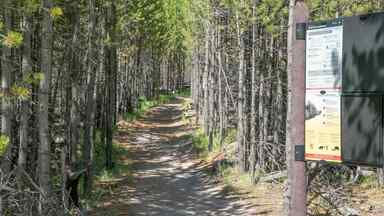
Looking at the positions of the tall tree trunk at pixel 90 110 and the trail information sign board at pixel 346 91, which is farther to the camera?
the tall tree trunk at pixel 90 110

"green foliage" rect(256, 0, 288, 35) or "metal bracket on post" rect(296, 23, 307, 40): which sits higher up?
"green foliage" rect(256, 0, 288, 35)

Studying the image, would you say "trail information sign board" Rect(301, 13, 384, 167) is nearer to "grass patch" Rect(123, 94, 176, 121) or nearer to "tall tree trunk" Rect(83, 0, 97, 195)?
"tall tree trunk" Rect(83, 0, 97, 195)

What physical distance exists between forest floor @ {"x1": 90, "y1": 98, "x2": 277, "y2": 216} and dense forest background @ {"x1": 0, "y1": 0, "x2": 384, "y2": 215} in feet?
3.65

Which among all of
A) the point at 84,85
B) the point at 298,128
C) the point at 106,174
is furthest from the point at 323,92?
the point at 84,85

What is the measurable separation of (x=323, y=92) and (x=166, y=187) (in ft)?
38.7

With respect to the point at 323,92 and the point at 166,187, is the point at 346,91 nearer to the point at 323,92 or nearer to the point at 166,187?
the point at 323,92

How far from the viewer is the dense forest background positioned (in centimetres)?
833

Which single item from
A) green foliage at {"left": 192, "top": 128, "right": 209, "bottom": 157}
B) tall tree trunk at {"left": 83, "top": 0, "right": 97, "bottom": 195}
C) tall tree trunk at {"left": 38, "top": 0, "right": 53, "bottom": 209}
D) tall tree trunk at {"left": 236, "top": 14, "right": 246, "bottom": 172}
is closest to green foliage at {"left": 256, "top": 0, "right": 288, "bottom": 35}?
tall tree trunk at {"left": 236, "top": 14, "right": 246, "bottom": 172}

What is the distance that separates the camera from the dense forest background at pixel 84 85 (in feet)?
27.3

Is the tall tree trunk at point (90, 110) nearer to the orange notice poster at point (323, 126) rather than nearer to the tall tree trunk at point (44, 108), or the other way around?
the tall tree trunk at point (44, 108)

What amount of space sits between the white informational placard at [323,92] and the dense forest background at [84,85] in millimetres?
2685

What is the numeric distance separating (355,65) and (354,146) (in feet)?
2.28

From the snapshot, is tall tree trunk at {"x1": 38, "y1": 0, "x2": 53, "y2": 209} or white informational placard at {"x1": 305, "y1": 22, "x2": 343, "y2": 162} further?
tall tree trunk at {"x1": 38, "y1": 0, "x2": 53, "y2": 209}

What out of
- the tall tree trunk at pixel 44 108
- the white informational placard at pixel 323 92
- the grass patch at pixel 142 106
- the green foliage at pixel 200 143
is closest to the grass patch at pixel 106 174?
the green foliage at pixel 200 143
